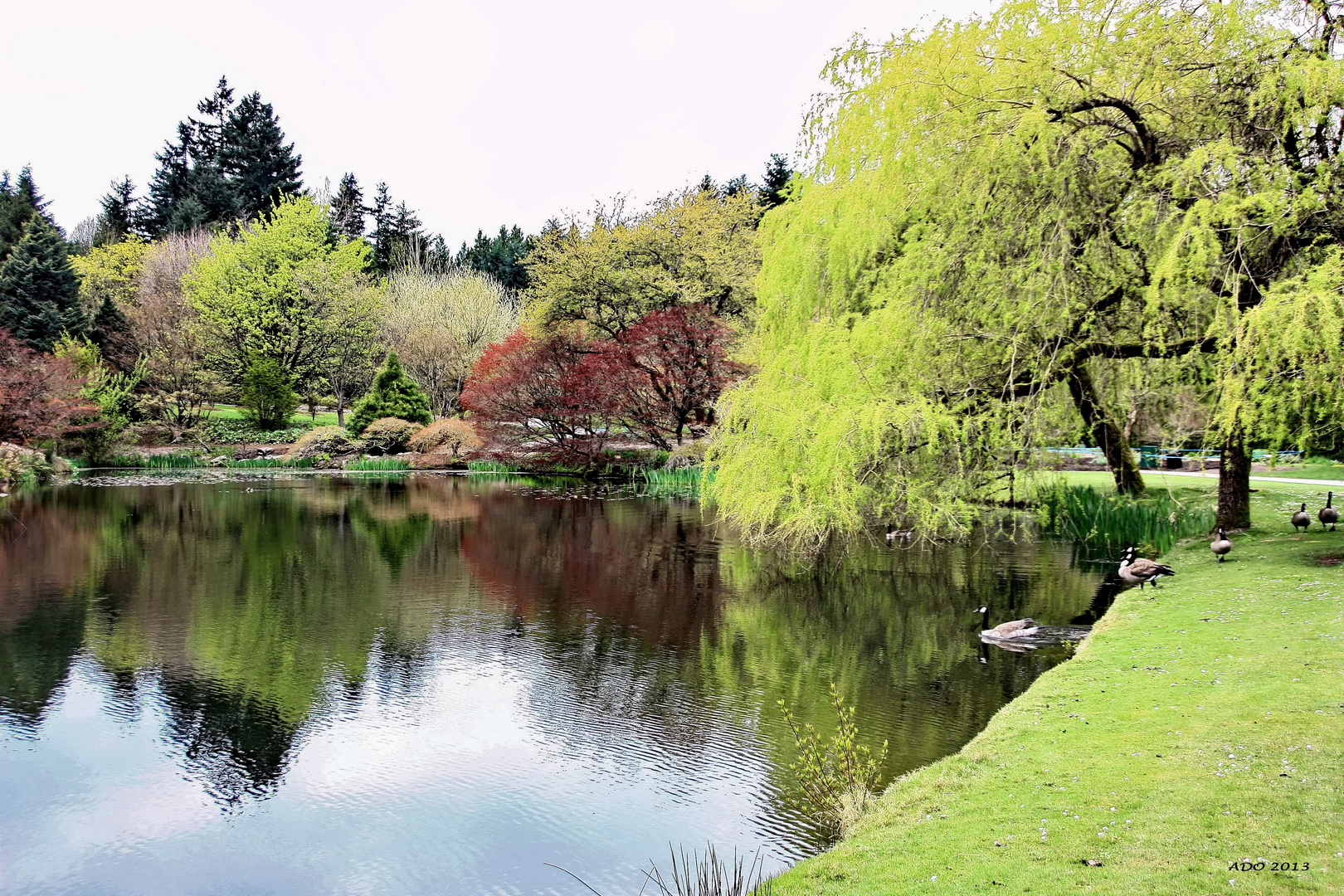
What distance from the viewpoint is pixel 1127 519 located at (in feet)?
50.6

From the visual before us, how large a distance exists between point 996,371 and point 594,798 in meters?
8.62

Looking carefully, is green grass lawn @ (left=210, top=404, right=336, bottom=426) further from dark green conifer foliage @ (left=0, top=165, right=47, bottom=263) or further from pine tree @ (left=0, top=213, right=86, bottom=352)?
dark green conifer foliage @ (left=0, top=165, right=47, bottom=263)

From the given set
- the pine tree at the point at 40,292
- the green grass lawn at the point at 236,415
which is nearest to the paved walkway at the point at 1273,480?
the green grass lawn at the point at 236,415

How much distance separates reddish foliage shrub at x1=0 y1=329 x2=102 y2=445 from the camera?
30219 mm

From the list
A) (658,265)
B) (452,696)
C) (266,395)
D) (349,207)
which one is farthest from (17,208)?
(452,696)

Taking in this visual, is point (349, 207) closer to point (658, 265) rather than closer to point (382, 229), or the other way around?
point (382, 229)

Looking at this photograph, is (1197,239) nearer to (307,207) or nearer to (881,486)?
(881,486)

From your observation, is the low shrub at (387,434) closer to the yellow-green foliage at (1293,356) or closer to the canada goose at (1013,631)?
the canada goose at (1013,631)

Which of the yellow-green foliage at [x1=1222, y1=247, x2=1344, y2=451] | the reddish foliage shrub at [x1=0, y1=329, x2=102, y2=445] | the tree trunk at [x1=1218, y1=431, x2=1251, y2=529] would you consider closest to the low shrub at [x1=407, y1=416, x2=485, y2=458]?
the reddish foliage shrub at [x1=0, y1=329, x2=102, y2=445]

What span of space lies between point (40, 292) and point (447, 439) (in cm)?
2291

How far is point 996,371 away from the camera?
1220cm

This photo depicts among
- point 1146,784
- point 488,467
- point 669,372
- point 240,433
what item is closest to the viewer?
point 1146,784

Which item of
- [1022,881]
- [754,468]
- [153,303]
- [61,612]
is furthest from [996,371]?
[153,303]

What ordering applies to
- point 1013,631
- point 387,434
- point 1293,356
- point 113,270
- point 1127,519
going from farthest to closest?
1. point 113,270
2. point 387,434
3. point 1127,519
4. point 1013,631
5. point 1293,356
